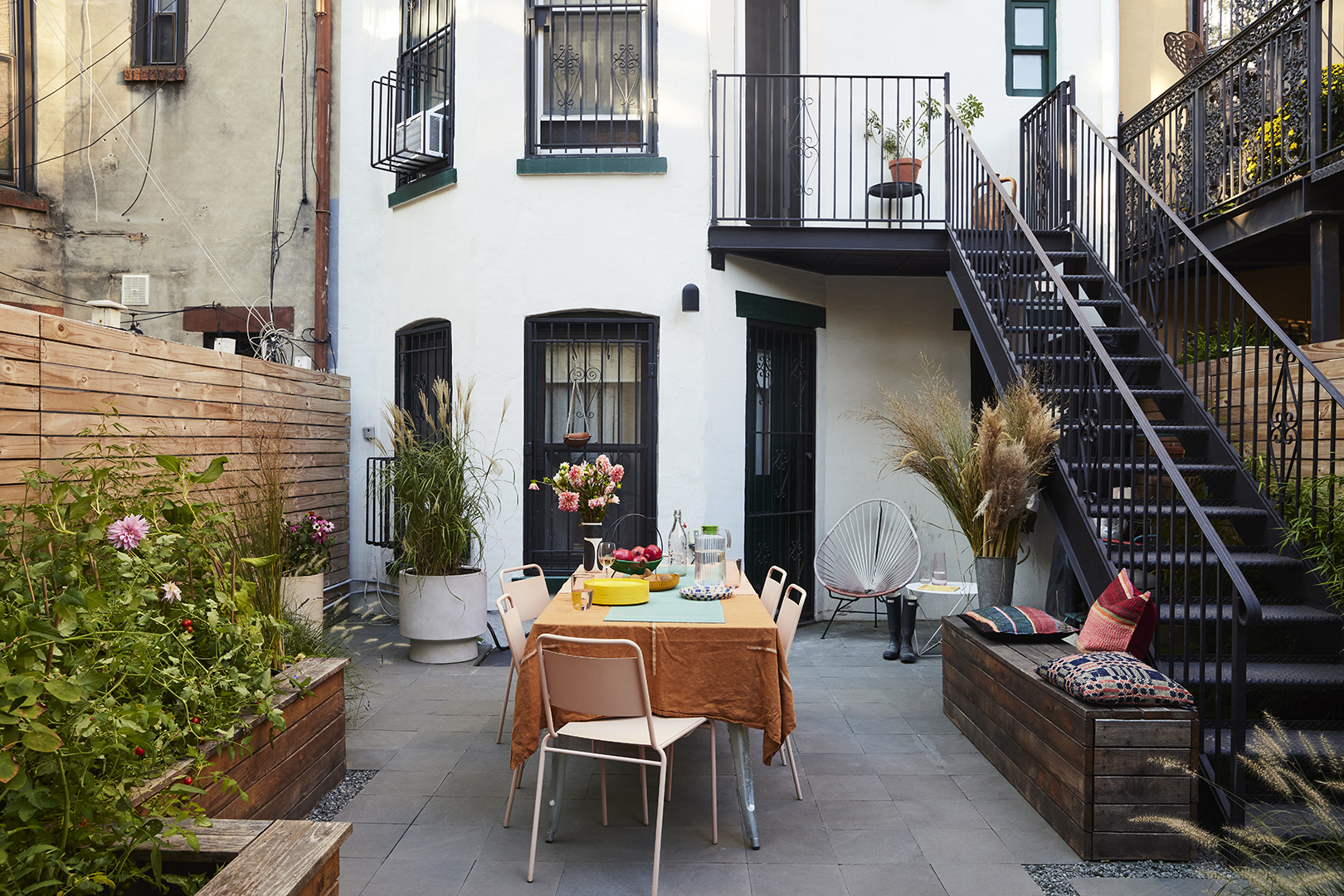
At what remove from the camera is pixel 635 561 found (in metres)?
3.94

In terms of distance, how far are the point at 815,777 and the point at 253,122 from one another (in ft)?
22.0

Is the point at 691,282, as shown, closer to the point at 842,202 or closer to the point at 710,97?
the point at 710,97

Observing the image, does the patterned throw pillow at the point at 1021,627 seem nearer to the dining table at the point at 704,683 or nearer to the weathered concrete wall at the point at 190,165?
the dining table at the point at 704,683

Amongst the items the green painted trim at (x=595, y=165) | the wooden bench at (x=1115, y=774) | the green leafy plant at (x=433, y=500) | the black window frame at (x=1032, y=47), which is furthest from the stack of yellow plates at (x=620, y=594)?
the black window frame at (x=1032, y=47)

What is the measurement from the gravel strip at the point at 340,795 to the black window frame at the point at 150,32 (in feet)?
20.9

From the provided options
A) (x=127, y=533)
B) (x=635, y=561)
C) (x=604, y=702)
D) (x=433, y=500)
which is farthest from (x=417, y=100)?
(x=604, y=702)

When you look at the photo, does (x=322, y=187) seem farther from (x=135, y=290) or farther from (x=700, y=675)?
(x=700, y=675)

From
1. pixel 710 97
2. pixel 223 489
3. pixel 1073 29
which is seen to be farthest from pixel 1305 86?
pixel 223 489

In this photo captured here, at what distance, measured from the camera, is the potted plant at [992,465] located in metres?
4.65

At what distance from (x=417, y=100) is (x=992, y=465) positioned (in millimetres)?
5211

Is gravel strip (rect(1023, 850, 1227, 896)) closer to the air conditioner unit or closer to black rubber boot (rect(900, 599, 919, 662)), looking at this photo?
black rubber boot (rect(900, 599, 919, 662))

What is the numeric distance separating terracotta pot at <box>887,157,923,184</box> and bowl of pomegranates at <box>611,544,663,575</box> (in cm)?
423

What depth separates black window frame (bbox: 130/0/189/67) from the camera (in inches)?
289

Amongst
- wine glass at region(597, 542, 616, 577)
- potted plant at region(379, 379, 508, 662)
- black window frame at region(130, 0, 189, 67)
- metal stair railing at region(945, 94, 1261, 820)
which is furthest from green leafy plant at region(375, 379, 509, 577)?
black window frame at region(130, 0, 189, 67)
